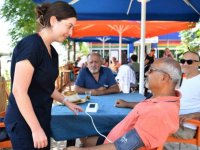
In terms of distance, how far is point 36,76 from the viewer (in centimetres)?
188

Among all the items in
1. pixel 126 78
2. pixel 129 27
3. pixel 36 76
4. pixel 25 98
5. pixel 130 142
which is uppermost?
pixel 129 27

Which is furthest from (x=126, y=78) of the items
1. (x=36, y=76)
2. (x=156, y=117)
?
(x=36, y=76)

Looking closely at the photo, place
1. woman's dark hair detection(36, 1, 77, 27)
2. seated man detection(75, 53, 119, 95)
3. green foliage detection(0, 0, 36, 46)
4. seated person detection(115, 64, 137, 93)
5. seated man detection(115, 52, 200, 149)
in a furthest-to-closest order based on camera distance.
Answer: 1. seated person detection(115, 64, 137, 93)
2. green foliage detection(0, 0, 36, 46)
3. seated man detection(75, 53, 119, 95)
4. seated man detection(115, 52, 200, 149)
5. woman's dark hair detection(36, 1, 77, 27)

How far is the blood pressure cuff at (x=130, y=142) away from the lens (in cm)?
195

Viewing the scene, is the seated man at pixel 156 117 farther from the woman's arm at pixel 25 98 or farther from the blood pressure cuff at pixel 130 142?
the woman's arm at pixel 25 98

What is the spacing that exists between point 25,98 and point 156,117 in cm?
78

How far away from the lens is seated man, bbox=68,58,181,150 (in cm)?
195

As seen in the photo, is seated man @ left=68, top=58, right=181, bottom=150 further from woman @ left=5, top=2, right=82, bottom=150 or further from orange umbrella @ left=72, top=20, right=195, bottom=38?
orange umbrella @ left=72, top=20, right=195, bottom=38

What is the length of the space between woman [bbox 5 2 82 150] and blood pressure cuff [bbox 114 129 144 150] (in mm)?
439

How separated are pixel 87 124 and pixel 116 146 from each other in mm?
752

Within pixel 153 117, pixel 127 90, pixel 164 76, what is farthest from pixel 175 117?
pixel 127 90

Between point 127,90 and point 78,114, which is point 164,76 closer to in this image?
point 78,114

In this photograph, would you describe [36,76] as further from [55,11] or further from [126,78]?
[126,78]

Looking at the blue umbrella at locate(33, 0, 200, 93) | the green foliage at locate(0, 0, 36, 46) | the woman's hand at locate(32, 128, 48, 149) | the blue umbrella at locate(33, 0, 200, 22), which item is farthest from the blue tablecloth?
the green foliage at locate(0, 0, 36, 46)
